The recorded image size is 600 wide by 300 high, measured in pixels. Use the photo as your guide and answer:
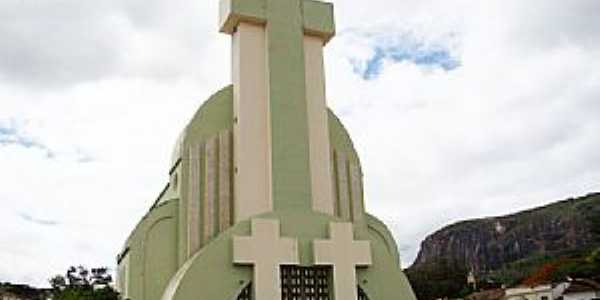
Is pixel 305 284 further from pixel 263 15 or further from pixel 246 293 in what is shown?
pixel 263 15

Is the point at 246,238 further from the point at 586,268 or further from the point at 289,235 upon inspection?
the point at 586,268

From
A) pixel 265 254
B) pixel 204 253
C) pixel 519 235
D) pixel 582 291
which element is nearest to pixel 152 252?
pixel 204 253

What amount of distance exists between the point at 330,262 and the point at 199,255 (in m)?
3.30

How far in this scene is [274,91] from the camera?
18.4 meters

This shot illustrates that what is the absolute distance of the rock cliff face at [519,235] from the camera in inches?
4754

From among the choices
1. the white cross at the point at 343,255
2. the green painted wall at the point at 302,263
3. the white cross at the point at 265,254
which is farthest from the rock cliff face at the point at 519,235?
the white cross at the point at 265,254

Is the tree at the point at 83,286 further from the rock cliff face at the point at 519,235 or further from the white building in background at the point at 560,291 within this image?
the rock cliff face at the point at 519,235

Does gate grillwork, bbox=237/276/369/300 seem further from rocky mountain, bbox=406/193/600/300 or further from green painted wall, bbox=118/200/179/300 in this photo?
rocky mountain, bbox=406/193/600/300

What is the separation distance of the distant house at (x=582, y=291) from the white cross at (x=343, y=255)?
2375cm

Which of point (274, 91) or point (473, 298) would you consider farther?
point (473, 298)

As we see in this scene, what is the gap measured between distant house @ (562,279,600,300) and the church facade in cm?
2042

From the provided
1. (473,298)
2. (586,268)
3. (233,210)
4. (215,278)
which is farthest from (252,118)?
(586,268)

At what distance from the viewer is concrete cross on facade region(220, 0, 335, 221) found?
17766 millimetres

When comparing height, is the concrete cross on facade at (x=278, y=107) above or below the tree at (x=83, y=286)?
above
